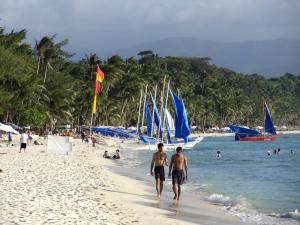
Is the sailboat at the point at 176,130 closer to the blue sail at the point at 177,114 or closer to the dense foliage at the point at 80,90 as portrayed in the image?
the blue sail at the point at 177,114

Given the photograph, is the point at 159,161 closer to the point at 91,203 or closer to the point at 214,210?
the point at 214,210

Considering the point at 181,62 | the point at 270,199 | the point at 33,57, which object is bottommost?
the point at 270,199

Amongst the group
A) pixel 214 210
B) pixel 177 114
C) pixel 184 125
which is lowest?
pixel 214 210

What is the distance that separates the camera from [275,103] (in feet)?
616

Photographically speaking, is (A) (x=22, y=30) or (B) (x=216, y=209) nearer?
(B) (x=216, y=209)

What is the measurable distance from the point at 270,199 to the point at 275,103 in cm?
17146

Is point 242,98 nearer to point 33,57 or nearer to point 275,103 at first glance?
point 275,103

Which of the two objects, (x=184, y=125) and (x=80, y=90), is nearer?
(x=184, y=125)

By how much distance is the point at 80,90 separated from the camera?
283 feet

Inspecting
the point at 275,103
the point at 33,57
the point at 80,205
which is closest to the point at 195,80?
the point at 275,103

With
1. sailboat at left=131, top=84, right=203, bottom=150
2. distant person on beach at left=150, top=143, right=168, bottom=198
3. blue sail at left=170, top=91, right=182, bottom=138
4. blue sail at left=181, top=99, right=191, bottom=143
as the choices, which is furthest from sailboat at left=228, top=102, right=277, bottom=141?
distant person on beach at left=150, top=143, right=168, bottom=198

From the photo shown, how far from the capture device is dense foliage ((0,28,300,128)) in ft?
213

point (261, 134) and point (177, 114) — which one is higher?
point (177, 114)

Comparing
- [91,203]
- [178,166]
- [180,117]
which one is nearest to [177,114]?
[180,117]
